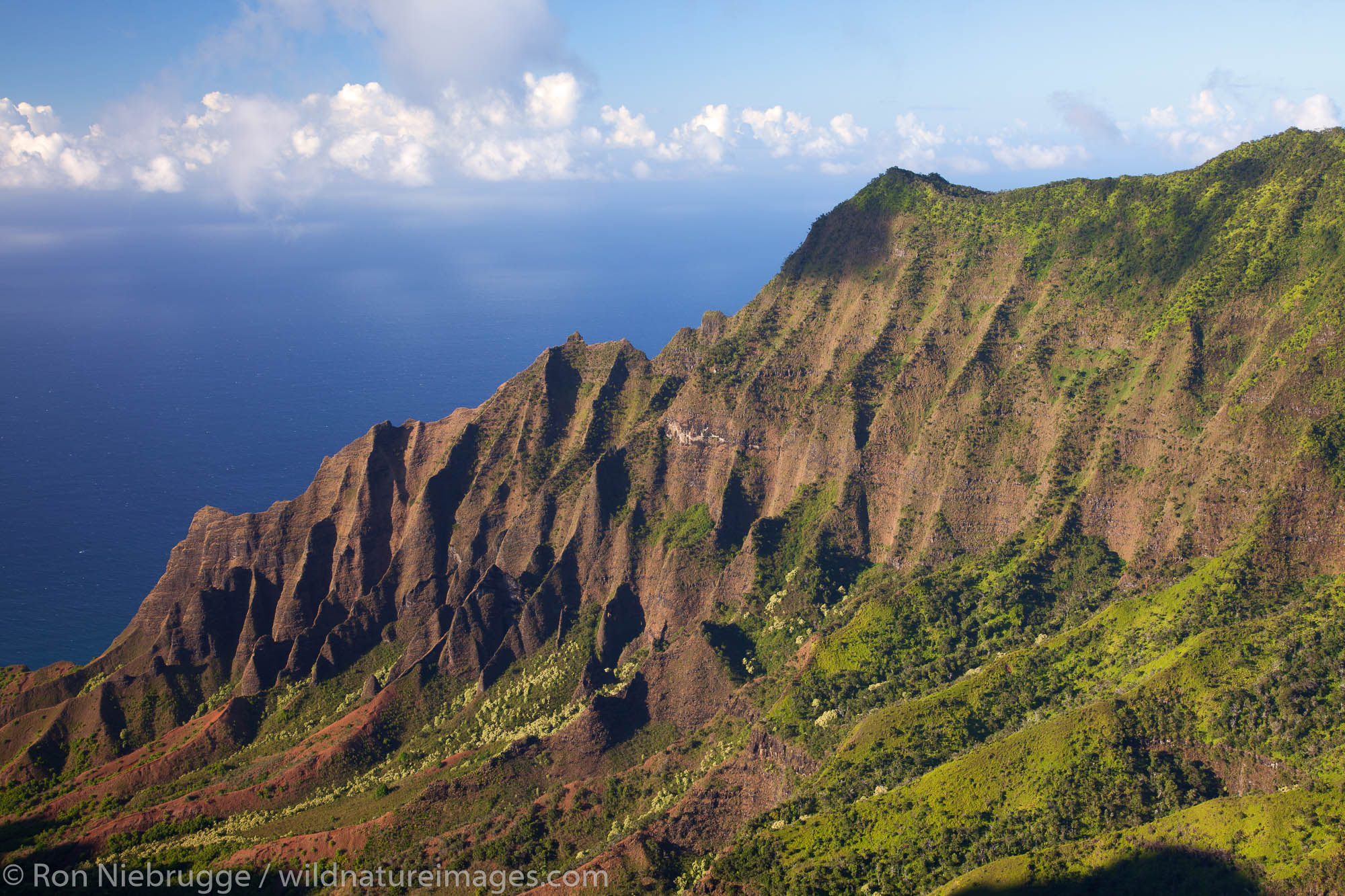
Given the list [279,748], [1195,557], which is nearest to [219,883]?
[279,748]

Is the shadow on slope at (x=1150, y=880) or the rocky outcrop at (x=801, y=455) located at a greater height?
the rocky outcrop at (x=801, y=455)

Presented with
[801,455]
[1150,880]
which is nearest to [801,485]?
[801,455]

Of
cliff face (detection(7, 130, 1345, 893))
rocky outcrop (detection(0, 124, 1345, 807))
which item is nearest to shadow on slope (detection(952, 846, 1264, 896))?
cliff face (detection(7, 130, 1345, 893))

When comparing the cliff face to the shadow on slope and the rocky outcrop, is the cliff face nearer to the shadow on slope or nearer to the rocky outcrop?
the rocky outcrop

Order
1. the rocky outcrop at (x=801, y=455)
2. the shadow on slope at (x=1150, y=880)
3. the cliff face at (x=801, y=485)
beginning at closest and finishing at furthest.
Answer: the shadow on slope at (x=1150, y=880) → the cliff face at (x=801, y=485) → the rocky outcrop at (x=801, y=455)

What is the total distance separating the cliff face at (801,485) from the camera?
7775cm

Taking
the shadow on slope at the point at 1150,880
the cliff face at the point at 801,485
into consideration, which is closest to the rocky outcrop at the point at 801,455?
the cliff face at the point at 801,485

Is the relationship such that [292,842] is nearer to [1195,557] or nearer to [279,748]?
[279,748]

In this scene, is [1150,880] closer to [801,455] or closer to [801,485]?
[801,485]

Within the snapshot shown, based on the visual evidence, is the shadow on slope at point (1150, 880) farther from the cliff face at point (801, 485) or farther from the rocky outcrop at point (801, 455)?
the rocky outcrop at point (801, 455)

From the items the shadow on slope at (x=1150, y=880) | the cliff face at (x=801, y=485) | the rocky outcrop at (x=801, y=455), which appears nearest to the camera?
the shadow on slope at (x=1150, y=880)

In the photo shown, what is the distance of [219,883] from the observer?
6750 cm

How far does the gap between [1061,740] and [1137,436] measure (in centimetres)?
3209

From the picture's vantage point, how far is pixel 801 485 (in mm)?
93625
